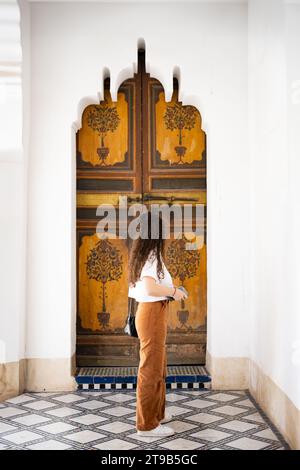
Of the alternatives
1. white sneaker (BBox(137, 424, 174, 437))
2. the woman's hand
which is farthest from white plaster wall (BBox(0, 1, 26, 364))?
the woman's hand

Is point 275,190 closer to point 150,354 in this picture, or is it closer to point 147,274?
point 147,274

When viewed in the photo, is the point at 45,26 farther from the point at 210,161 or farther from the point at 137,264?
the point at 137,264

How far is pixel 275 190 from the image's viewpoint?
4.51 m

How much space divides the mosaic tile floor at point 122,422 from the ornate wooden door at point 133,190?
718mm

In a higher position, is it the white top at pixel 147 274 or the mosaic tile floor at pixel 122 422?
the white top at pixel 147 274

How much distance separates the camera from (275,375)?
4.46m

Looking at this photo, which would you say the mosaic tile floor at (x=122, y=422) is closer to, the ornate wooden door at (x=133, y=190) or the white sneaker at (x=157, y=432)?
the white sneaker at (x=157, y=432)

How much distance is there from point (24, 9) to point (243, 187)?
267cm

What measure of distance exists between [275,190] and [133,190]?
1.92 metres

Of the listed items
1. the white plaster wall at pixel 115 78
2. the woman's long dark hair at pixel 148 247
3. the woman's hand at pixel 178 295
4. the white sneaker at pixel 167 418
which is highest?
the white plaster wall at pixel 115 78

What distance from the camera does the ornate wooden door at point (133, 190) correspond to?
6016mm

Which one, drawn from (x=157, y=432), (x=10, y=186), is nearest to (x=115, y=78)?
(x=10, y=186)

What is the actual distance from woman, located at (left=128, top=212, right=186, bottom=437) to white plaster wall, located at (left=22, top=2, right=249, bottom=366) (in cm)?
156

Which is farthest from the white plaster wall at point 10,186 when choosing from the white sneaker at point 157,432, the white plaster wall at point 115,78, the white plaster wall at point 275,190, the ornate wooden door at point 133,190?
the white plaster wall at point 275,190
